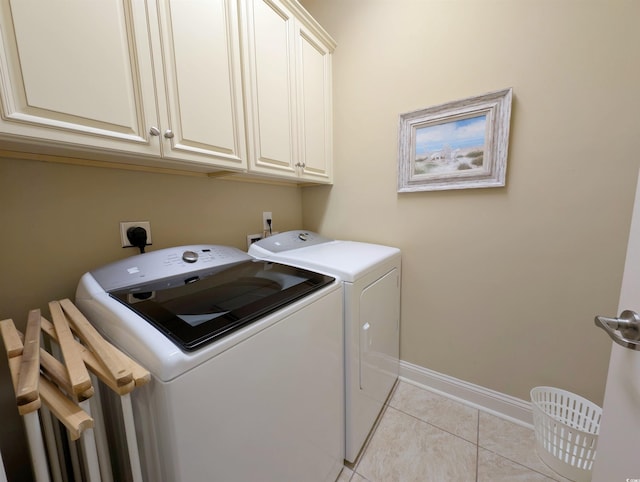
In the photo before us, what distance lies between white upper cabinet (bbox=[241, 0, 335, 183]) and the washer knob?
51cm

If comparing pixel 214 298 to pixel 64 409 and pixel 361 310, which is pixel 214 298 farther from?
pixel 361 310

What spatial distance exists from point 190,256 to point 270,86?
3.20ft

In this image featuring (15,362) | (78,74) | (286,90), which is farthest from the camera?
(286,90)

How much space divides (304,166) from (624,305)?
146 centimetres

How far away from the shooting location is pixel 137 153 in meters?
0.87

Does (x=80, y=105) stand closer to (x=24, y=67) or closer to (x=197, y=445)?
(x=24, y=67)

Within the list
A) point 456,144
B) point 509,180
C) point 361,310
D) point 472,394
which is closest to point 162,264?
point 361,310

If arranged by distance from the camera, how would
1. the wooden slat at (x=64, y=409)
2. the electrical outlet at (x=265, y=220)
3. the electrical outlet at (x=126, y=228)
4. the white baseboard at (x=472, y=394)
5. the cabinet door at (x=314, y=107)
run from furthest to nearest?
the electrical outlet at (x=265, y=220) < the cabinet door at (x=314, y=107) < the white baseboard at (x=472, y=394) < the electrical outlet at (x=126, y=228) < the wooden slat at (x=64, y=409)

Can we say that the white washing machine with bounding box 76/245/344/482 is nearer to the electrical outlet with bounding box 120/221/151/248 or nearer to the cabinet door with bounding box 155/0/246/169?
the electrical outlet with bounding box 120/221/151/248

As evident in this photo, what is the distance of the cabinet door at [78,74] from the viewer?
0.62 metres

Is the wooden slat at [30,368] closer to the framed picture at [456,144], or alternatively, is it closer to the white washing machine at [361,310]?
the white washing machine at [361,310]

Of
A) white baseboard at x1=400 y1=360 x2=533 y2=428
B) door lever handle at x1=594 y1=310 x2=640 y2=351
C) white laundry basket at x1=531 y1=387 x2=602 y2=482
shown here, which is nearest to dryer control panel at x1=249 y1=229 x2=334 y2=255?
white baseboard at x1=400 y1=360 x2=533 y2=428

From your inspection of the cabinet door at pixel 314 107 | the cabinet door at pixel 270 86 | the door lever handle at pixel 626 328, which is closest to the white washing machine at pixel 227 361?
the cabinet door at pixel 270 86

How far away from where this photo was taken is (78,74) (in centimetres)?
72
